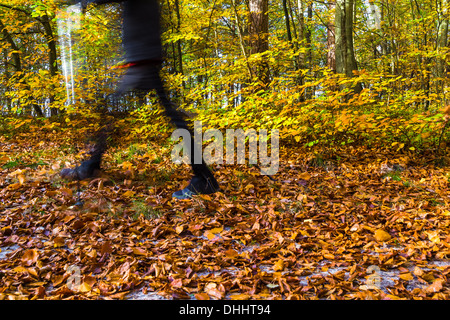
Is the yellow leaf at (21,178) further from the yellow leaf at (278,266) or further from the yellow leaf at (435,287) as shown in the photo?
the yellow leaf at (435,287)

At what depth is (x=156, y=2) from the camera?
8.17 ft

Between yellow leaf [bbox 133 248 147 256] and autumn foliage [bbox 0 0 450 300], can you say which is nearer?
autumn foliage [bbox 0 0 450 300]

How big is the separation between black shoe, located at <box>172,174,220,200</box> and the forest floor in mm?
118

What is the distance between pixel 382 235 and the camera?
7.78 ft

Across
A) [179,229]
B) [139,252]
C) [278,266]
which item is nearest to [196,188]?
[179,229]

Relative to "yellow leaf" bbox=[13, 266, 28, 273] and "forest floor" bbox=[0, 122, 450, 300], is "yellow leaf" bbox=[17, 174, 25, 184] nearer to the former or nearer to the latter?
"forest floor" bbox=[0, 122, 450, 300]

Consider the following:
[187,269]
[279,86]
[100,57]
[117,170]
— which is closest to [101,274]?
[187,269]

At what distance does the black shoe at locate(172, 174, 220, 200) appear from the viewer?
10.1ft

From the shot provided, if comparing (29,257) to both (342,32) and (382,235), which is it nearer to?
(382,235)

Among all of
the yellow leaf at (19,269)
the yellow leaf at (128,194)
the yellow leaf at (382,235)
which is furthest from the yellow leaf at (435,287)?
the yellow leaf at (128,194)

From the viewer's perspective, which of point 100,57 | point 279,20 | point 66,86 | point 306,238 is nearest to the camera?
point 306,238

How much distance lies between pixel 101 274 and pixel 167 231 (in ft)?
2.39

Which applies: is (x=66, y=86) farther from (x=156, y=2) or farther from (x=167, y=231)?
(x=167, y=231)

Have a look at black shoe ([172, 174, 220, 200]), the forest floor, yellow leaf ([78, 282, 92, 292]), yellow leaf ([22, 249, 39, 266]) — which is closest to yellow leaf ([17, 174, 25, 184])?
the forest floor
